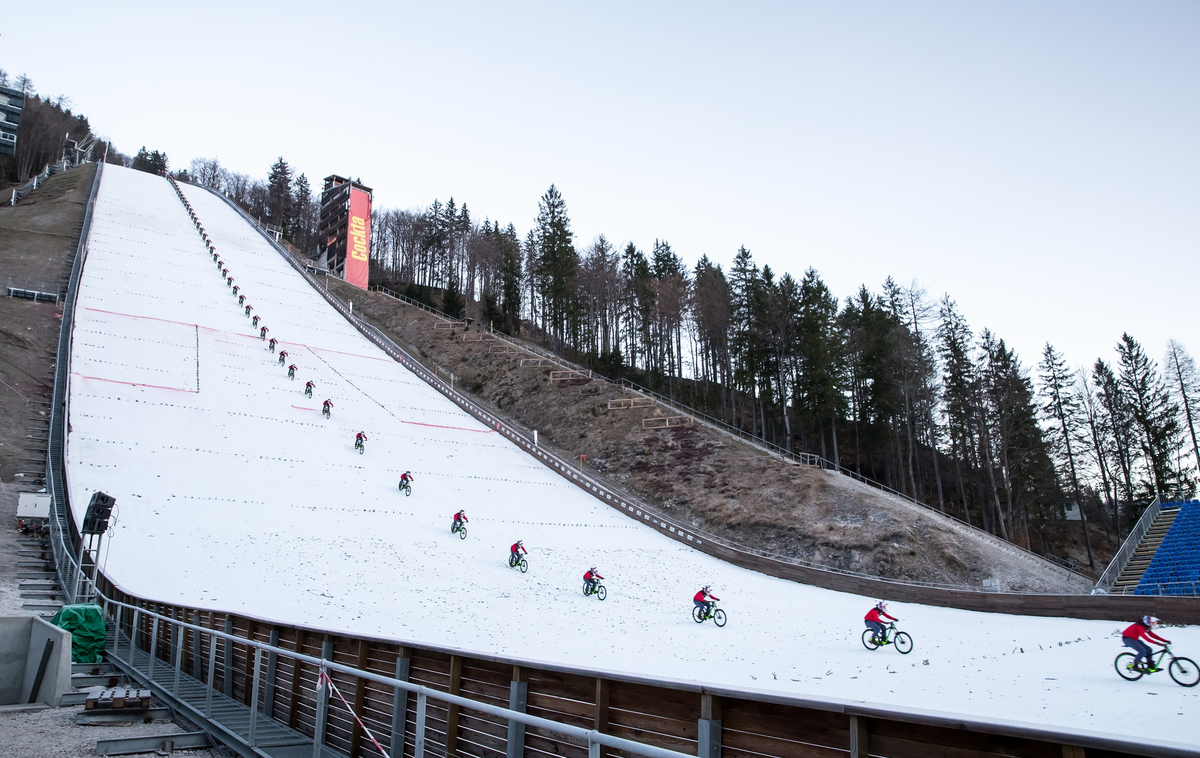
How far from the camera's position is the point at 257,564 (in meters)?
19.2

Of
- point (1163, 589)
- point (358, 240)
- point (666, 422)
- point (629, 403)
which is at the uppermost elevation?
point (358, 240)

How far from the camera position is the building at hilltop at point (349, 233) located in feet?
236

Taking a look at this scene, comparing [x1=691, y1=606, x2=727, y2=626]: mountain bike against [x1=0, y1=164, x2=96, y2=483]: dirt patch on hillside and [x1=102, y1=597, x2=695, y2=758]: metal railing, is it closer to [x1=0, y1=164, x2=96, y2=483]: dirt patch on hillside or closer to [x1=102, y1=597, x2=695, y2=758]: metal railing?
[x1=102, y1=597, x2=695, y2=758]: metal railing

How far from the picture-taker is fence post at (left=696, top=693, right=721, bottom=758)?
4031mm

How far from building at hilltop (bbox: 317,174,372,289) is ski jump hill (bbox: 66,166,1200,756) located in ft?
90.5

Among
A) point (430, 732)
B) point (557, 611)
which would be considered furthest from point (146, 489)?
point (430, 732)

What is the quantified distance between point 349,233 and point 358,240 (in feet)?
3.68

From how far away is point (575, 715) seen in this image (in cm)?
493

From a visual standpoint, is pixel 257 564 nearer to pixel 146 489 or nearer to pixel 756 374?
pixel 146 489

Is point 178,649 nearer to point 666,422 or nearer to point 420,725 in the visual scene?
point 420,725

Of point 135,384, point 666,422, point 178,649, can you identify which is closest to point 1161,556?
point 666,422

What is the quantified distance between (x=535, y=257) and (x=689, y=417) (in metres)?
41.8

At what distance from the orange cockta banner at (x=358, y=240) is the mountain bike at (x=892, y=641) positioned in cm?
6424

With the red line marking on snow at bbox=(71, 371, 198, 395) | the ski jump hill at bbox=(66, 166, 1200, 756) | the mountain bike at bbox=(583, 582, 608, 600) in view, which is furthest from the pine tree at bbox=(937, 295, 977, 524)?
the red line marking on snow at bbox=(71, 371, 198, 395)
